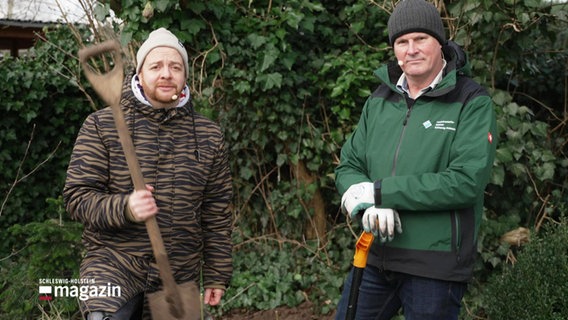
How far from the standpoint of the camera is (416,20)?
2803 mm

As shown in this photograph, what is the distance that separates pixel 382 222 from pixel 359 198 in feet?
0.54

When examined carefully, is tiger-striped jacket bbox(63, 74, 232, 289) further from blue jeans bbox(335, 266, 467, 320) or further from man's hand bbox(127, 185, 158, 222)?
blue jeans bbox(335, 266, 467, 320)

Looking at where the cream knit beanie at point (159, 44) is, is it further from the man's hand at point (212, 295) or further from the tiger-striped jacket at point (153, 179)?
the man's hand at point (212, 295)

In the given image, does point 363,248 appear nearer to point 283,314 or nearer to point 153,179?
point 153,179

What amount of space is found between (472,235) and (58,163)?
603 centimetres

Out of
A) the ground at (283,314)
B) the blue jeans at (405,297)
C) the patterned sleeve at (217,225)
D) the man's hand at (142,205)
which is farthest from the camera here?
the ground at (283,314)

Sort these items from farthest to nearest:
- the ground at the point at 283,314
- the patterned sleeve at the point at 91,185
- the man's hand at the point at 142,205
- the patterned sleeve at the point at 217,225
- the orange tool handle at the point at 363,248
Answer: the ground at the point at 283,314 → the patterned sleeve at the point at 217,225 → the orange tool handle at the point at 363,248 → the patterned sleeve at the point at 91,185 → the man's hand at the point at 142,205

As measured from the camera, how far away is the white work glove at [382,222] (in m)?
2.67

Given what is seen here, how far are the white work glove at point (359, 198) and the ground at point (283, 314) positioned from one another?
2.39 m

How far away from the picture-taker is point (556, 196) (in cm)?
511

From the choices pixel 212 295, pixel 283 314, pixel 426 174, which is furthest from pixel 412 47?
pixel 283 314

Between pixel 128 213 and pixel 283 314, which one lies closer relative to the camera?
pixel 128 213

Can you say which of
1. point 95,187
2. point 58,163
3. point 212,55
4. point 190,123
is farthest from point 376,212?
point 58,163

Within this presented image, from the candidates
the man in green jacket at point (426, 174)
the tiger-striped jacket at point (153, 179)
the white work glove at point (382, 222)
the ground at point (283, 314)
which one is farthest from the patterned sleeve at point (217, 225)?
the ground at point (283, 314)
